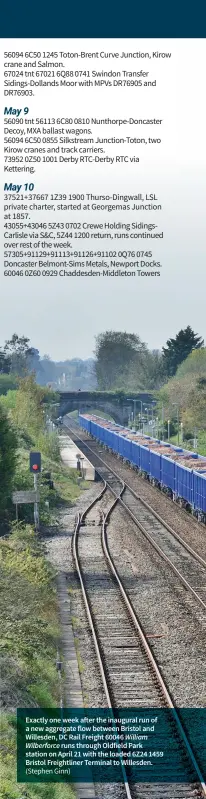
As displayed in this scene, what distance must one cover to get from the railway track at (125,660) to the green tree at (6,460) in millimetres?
2901

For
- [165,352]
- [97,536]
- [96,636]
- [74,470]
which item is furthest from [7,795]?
[165,352]

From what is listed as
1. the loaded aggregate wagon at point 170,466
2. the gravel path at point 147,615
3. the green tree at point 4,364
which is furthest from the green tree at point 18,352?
the gravel path at point 147,615

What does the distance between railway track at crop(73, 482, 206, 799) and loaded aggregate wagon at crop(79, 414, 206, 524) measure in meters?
7.50

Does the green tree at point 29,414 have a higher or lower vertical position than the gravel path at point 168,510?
higher

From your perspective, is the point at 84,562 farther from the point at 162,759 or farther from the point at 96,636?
the point at 162,759

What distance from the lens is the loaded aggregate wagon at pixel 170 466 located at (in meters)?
40.0

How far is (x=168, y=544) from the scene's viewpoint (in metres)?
33.6

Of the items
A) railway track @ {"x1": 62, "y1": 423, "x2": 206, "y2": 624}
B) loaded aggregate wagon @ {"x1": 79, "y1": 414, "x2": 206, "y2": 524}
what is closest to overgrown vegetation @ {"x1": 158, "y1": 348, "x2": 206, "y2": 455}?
loaded aggregate wagon @ {"x1": 79, "y1": 414, "x2": 206, "y2": 524}

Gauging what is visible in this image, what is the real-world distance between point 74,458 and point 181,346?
54.0 metres

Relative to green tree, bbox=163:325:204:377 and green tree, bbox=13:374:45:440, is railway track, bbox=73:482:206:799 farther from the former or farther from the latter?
green tree, bbox=163:325:204:377

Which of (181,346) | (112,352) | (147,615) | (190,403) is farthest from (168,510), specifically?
(112,352)

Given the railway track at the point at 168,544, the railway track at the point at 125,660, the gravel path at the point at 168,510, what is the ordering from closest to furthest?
the railway track at the point at 125,660 → the railway track at the point at 168,544 → the gravel path at the point at 168,510

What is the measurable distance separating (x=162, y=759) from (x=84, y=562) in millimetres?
16309

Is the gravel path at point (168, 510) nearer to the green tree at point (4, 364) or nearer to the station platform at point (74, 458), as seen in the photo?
the station platform at point (74, 458)
